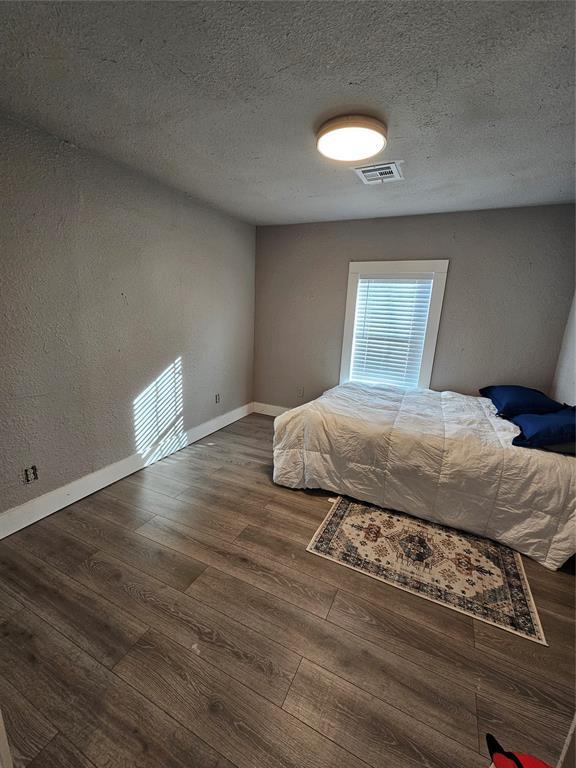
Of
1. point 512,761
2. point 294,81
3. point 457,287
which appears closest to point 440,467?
point 512,761

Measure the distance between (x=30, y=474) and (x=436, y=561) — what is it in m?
2.55

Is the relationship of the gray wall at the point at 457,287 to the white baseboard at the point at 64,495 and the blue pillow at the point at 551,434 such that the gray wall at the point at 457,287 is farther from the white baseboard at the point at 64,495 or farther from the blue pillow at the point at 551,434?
the white baseboard at the point at 64,495

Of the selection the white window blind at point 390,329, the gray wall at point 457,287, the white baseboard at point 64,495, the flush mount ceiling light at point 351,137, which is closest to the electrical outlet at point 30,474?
the white baseboard at point 64,495

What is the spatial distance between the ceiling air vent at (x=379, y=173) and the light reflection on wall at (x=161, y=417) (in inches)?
85.2

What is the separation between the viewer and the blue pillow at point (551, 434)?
1870 mm

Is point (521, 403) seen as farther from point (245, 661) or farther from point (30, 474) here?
point (30, 474)

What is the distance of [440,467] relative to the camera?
81.0 inches

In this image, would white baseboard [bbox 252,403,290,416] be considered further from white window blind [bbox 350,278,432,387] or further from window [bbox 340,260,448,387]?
white window blind [bbox 350,278,432,387]

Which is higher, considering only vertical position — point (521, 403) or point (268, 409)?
point (521, 403)

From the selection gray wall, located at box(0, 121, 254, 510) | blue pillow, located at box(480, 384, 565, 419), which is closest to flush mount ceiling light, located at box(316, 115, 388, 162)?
gray wall, located at box(0, 121, 254, 510)

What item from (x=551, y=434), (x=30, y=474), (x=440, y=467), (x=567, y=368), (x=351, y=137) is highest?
(x=351, y=137)

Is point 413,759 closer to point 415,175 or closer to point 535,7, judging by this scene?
point 535,7

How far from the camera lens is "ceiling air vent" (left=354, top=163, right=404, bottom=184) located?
2.09 m

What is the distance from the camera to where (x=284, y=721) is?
1.09 m
